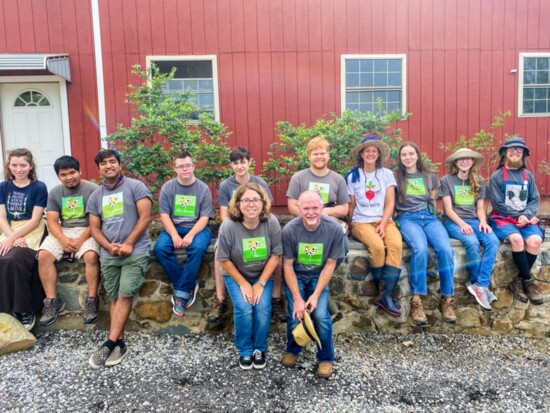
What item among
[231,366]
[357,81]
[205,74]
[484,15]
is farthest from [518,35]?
[231,366]

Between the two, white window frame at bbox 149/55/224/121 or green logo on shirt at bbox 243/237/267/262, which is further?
white window frame at bbox 149/55/224/121

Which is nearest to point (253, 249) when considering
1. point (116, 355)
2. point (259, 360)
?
point (259, 360)

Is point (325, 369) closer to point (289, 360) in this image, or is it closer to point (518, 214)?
point (289, 360)

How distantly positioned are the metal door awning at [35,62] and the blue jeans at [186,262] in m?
3.90

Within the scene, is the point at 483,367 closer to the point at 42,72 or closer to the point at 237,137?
the point at 237,137

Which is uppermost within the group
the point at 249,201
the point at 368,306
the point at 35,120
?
the point at 35,120

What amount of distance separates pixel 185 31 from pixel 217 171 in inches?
118

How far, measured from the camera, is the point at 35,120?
21.1 feet

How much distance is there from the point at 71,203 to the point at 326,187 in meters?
2.22

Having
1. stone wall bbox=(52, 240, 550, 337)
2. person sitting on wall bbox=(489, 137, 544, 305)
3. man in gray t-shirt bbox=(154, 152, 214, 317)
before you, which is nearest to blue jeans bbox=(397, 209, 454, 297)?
stone wall bbox=(52, 240, 550, 337)

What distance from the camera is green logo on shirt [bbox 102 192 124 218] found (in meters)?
3.23

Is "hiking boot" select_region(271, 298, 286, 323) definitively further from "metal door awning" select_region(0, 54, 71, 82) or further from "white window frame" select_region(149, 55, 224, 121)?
"metal door awning" select_region(0, 54, 71, 82)

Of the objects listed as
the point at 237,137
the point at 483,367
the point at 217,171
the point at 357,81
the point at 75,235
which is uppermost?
the point at 357,81

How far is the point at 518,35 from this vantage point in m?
6.73
